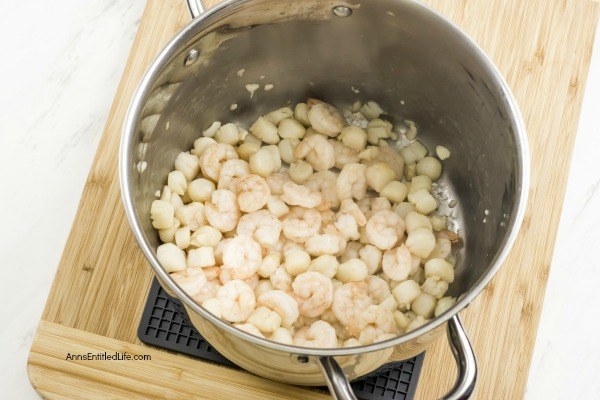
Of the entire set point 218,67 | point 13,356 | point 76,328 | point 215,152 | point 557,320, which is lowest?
point 557,320

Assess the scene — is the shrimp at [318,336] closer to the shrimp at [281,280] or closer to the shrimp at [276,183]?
the shrimp at [281,280]

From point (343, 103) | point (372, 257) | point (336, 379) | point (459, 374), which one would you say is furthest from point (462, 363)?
point (343, 103)

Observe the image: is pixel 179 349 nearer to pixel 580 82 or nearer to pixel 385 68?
pixel 385 68

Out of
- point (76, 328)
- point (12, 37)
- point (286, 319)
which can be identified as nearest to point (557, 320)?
point (286, 319)

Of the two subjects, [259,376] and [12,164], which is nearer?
[259,376]

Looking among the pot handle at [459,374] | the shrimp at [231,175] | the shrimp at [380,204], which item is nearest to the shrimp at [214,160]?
the shrimp at [231,175]

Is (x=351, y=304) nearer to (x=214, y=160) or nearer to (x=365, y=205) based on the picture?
(x=365, y=205)
